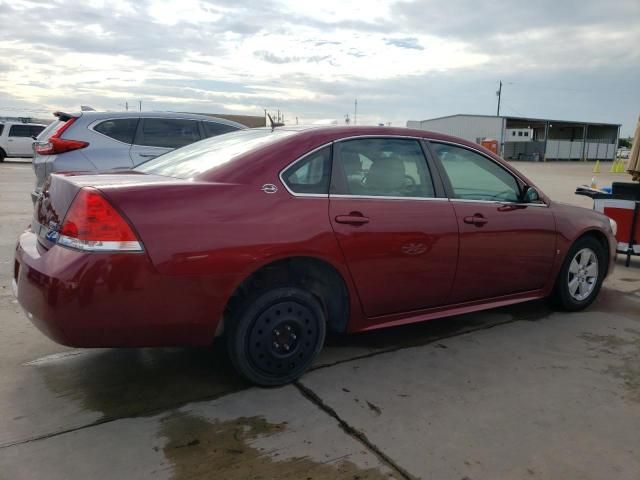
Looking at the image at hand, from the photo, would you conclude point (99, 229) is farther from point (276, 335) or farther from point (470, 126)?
point (470, 126)

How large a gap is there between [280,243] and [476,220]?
5.19 feet

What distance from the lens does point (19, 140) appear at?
23531 mm

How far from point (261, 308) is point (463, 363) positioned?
1.48 m

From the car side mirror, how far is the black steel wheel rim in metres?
2.05

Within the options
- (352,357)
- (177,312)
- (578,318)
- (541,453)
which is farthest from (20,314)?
(578,318)

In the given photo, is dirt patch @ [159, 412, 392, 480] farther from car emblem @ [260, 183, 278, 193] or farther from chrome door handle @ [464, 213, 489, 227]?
chrome door handle @ [464, 213, 489, 227]

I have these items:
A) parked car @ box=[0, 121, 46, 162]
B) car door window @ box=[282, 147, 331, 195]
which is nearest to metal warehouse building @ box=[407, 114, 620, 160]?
parked car @ box=[0, 121, 46, 162]

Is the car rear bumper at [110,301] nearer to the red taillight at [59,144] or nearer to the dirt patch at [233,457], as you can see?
the dirt patch at [233,457]

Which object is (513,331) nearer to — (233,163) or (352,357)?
(352,357)

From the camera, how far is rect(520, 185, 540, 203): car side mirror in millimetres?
4203

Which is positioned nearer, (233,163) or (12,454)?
(12,454)

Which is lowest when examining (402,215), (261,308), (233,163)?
(261,308)

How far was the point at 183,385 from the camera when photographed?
3.16 metres

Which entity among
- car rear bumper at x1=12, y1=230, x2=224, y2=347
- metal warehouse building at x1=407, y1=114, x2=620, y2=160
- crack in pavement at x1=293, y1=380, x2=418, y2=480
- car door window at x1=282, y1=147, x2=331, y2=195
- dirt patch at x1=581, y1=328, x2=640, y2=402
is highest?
metal warehouse building at x1=407, y1=114, x2=620, y2=160
